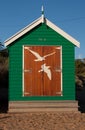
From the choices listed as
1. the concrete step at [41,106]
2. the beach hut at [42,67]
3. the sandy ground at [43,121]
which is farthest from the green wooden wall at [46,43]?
the sandy ground at [43,121]

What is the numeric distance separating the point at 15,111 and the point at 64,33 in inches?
156

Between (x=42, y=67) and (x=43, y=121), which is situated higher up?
(x=42, y=67)

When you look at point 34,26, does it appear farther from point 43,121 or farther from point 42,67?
point 43,121

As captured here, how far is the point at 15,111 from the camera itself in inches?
628

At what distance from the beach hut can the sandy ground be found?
736mm

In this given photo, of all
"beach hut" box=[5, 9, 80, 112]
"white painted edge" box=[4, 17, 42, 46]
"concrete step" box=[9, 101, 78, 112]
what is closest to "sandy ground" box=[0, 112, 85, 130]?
"concrete step" box=[9, 101, 78, 112]

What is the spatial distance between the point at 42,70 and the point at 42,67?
131 millimetres

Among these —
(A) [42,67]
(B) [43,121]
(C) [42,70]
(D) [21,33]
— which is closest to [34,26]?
(D) [21,33]

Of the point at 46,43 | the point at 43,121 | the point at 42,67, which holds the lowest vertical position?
the point at 43,121

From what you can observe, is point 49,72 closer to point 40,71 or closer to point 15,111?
point 40,71

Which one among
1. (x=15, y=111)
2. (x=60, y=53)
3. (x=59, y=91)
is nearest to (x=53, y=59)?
(x=60, y=53)

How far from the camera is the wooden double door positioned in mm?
16406

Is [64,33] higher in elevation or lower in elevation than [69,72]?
higher

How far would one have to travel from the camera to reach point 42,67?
16.4m
